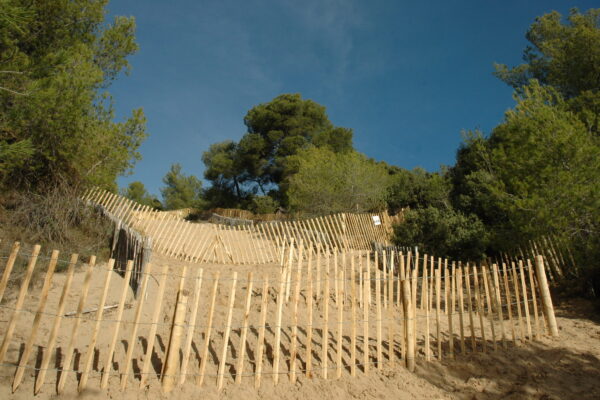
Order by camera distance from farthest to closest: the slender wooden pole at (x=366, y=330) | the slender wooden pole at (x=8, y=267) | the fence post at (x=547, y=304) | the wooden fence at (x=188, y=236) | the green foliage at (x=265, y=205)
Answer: the green foliage at (x=265, y=205) → the wooden fence at (x=188, y=236) → the fence post at (x=547, y=304) → the slender wooden pole at (x=366, y=330) → the slender wooden pole at (x=8, y=267)

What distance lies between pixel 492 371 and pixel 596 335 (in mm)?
2320

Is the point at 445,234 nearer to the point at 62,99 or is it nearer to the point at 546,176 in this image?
the point at 546,176

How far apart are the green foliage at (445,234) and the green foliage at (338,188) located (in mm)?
5956

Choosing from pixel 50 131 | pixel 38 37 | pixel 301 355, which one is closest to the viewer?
pixel 301 355

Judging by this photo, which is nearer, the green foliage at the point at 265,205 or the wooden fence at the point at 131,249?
the wooden fence at the point at 131,249

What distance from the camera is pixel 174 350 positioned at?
3.19 m

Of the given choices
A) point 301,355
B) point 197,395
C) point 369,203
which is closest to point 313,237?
point 369,203

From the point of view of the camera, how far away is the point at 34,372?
10.2 ft

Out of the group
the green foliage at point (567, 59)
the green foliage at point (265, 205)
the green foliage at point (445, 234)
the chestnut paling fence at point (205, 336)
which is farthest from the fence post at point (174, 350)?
the green foliage at point (265, 205)

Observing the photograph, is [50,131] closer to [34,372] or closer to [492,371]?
[34,372]

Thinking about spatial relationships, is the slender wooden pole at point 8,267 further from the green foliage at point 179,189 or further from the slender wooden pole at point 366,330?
the green foliage at point 179,189

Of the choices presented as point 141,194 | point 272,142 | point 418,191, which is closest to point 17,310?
point 418,191

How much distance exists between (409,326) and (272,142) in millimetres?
26779

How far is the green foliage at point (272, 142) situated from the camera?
93.0ft
